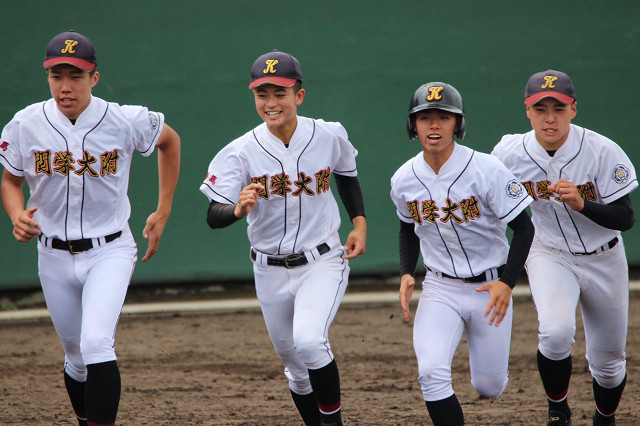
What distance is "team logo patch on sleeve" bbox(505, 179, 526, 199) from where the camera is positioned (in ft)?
13.1

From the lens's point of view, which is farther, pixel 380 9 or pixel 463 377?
pixel 380 9

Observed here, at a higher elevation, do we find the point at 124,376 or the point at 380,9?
the point at 380,9

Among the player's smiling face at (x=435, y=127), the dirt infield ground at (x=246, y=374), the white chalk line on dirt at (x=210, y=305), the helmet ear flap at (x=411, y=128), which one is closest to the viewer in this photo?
the player's smiling face at (x=435, y=127)

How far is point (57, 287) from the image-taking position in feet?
13.9

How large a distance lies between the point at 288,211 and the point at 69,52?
1314mm

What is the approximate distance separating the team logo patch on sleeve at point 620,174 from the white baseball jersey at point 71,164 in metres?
2.49

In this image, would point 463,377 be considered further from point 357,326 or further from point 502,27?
point 502,27

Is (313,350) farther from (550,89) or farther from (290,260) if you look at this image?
(550,89)

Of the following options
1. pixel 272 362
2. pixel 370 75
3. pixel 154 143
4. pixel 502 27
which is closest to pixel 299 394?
pixel 154 143

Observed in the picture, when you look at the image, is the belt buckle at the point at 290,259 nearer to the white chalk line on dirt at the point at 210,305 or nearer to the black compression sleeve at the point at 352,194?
the black compression sleeve at the point at 352,194

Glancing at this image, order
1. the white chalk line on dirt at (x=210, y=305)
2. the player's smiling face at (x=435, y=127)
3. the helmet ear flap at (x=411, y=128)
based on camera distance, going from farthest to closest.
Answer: the white chalk line on dirt at (x=210, y=305) → the helmet ear flap at (x=411, y=128) → the player's smiling face at (x=435, y=127)

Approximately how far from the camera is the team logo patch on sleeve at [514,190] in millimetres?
3992

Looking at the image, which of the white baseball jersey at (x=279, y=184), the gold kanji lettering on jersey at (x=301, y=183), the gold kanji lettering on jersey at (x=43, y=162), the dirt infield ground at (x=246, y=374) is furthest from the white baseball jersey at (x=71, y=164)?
the dirt infield ground at (x=246, y=374)

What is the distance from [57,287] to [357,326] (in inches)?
143
